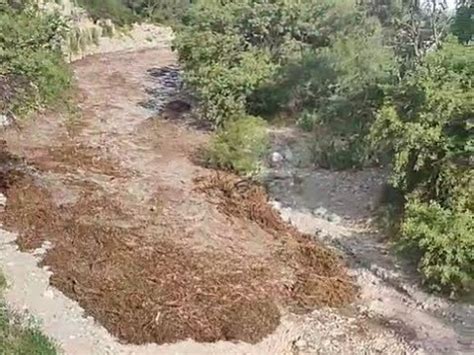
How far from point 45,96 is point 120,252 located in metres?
3.87

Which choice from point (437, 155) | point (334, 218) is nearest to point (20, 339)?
point (437, 155)

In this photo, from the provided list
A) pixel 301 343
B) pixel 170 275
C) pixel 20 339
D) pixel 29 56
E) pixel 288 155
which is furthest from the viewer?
pixel 288 155

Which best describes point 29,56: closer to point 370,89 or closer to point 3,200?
point 3,200

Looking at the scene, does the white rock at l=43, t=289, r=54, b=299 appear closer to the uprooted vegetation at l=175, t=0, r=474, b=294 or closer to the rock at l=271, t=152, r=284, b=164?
the uprooted vegetation at l=175, t=0, r=474, b=294

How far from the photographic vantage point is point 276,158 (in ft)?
70.1

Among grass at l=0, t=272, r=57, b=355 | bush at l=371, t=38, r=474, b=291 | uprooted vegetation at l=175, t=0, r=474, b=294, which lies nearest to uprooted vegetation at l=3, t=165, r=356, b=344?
grass at l=0, t=272, r=57, b=355

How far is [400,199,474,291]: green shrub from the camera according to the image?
13.0 meters

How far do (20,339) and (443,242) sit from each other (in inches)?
277

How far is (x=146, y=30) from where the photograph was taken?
156 feet

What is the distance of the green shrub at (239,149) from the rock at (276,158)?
1.21 ft

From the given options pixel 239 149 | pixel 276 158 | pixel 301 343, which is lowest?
pixel 301 343

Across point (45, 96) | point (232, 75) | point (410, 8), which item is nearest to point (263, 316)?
point (45, 96)

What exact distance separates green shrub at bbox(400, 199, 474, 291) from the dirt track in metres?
1.54

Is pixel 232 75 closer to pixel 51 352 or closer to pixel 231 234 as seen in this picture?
pixel 231 234
